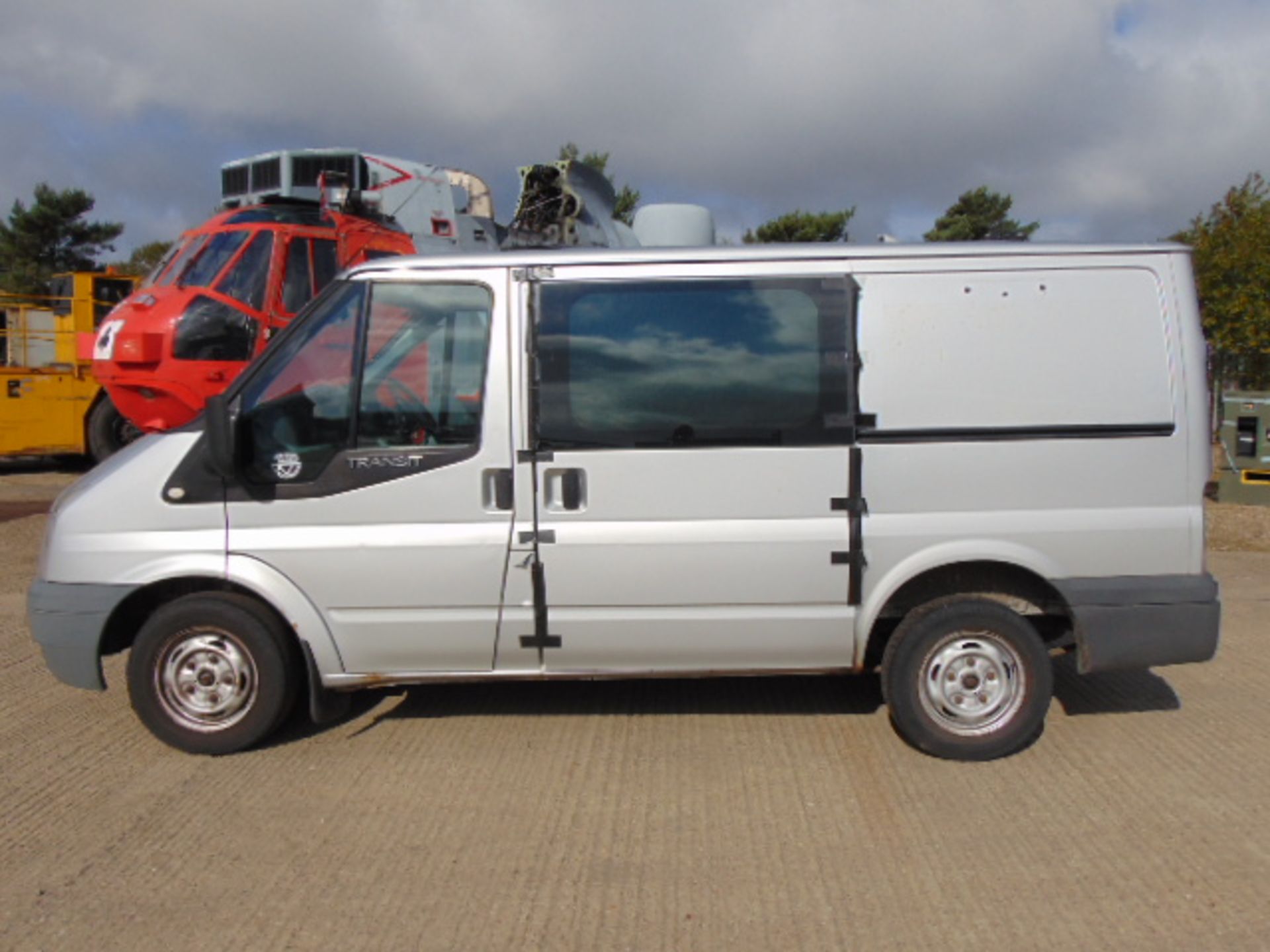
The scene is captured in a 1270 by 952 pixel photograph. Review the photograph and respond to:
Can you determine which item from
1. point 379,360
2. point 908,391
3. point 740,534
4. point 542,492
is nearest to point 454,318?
point 379,360

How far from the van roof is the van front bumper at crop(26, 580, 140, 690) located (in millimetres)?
1929

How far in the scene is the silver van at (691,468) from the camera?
14.7 ft

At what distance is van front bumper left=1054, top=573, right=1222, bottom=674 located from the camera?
14.9ft

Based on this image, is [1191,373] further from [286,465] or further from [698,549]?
[286,465]

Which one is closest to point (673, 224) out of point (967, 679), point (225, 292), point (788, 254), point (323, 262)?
point (323, 262)

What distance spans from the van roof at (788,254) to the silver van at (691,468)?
0.01m

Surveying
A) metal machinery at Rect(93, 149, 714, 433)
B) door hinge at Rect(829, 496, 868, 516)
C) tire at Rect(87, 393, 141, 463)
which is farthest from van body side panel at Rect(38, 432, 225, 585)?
tire at Rect(87, 393, 141, 463)

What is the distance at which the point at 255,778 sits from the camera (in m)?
4.57

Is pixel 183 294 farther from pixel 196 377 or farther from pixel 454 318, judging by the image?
pixel 454 318

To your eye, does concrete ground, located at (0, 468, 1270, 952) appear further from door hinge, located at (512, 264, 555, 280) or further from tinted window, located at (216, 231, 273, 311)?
tinted window, located at (216, 231, 273, 311)

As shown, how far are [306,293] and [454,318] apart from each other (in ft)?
18.5

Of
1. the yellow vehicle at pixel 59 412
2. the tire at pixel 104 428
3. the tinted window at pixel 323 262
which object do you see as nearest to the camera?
the tinted window at pixel 323 262

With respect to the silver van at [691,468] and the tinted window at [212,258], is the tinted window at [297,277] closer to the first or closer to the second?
the tinted window at [212,258]

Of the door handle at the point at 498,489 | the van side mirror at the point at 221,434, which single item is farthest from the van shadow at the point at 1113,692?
the van side mirror at the point at 221,434
